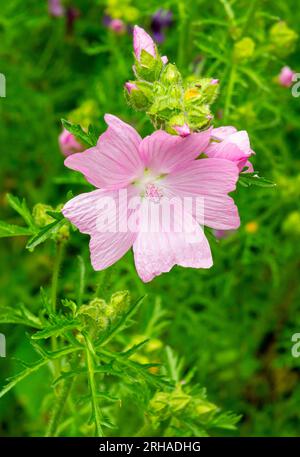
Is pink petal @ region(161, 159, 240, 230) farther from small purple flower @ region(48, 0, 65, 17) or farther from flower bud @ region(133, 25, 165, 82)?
small purple flower @ region(48, 0, 65, 17)

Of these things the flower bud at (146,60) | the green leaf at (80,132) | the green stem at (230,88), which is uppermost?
the green stem at (230,88)

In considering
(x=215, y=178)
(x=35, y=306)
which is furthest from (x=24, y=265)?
(x=215, y=178)

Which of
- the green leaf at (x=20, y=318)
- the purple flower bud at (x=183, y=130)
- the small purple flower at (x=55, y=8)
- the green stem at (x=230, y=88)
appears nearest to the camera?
the purple flower bud at (x=183, y=130)

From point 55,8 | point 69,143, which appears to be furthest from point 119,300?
point 55,8

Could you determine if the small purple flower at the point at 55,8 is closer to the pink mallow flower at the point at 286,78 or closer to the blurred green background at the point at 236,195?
the blurred green background at the point at 236,195

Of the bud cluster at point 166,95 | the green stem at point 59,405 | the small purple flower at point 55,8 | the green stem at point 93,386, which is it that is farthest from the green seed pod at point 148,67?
the small purple flower at point 55,8

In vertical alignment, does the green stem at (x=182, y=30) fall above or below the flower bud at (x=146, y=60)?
above

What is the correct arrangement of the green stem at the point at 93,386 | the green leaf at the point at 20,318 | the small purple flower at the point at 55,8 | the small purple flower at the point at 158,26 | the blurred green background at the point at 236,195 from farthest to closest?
the small purple flower at the point at 55,8
the small purple flower at the point at 158,26
the blurred green background at the point at 236,195
the green leaf at the point at 20,318
the green stem at the point at 93,386

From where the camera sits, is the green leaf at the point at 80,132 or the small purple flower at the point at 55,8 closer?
the green leaf at the point at 80,132
